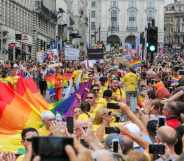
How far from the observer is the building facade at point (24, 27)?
52.0 meters

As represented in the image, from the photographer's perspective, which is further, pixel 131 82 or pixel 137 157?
pixel 131 82

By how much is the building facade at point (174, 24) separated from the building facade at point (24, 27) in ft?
354

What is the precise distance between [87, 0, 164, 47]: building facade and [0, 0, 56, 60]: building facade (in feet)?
210

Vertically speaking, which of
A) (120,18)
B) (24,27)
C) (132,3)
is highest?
(132,3)

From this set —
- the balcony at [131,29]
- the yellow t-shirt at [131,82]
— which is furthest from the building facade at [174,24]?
the yellow t-shirt at [131,82]

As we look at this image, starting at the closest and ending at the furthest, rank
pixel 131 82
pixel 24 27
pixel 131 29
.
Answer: pixel 131 82 < pixel 24 27 < pixel 131 29

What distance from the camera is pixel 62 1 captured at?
9238cm

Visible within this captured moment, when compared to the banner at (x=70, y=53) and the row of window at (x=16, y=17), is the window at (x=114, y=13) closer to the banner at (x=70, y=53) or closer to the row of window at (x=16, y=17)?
the row of window at (x=16, y=17)

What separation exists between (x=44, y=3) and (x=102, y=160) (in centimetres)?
6970

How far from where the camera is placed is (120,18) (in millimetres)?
148125

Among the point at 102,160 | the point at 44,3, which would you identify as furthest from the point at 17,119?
the point at 44,3

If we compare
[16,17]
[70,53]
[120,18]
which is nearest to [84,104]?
[70,53]

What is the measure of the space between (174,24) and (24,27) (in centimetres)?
13325

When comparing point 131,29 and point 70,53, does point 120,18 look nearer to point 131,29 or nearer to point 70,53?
point 131,29
